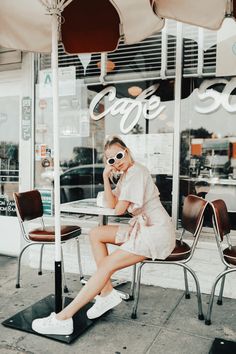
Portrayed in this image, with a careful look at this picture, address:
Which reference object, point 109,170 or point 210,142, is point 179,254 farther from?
point 210,142

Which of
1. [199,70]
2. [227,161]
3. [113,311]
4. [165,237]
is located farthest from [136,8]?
[113,311]

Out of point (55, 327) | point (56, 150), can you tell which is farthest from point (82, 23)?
point (55, 327)

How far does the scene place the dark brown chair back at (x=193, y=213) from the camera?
326 cm

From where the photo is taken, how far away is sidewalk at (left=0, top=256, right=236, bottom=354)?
9.13 feet

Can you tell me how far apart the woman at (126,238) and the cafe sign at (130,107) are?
134cm

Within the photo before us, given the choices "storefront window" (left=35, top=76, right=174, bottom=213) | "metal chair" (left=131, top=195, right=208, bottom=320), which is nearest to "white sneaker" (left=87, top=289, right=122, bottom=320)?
"metal chair" (left=131, top=195, right=208, bottom=320)

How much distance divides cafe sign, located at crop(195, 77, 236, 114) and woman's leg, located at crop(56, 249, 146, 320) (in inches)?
83.2

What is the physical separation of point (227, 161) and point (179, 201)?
2.63ft

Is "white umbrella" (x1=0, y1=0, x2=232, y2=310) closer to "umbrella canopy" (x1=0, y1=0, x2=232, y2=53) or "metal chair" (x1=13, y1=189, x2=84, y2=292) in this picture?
"umbrella canopy" (x1=0, y1=0, x2=232, y2=53)

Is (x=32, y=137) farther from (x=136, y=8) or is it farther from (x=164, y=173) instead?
(x=136, y=8)

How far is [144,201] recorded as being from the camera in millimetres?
3102

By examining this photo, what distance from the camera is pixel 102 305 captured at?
124 inches

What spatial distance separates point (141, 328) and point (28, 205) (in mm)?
1765

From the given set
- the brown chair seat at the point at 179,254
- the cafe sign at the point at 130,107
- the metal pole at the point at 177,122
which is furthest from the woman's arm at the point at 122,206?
the cafe sign at the point at 130,107
